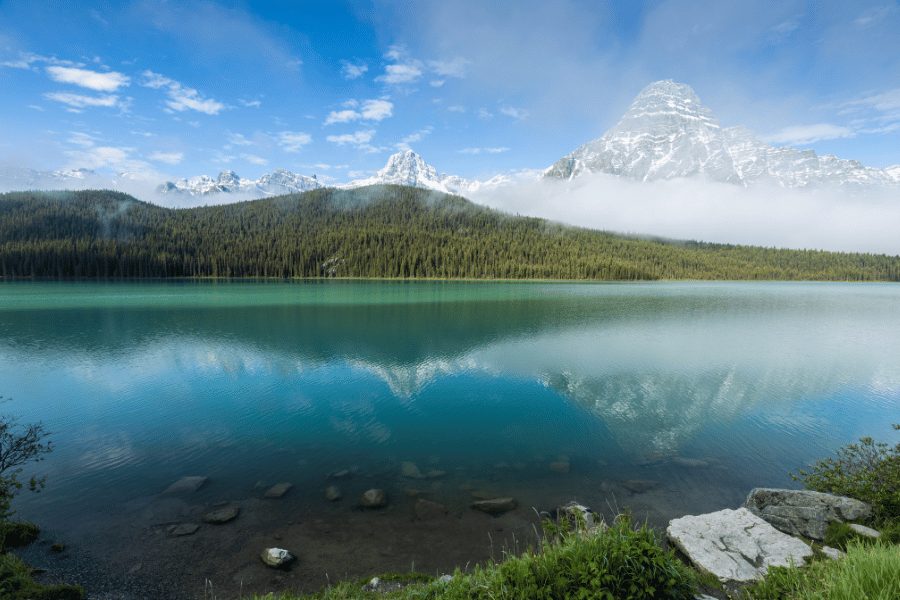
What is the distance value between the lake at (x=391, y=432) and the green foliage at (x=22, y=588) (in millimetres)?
960

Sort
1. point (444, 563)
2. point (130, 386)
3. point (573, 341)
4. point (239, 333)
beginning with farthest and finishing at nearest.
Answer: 1. point (239, 333)
2. point (573, 341)
3. point (130, 386)
4. point (444, 563)

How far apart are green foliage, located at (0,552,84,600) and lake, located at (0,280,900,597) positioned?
37.8 inches

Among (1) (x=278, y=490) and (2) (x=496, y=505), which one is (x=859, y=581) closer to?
(2) (x=496, y=505)

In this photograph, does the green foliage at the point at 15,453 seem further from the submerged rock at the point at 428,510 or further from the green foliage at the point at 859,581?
the green foliage at the point at 859,581

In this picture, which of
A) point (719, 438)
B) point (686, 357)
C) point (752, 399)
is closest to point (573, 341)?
point (686, 357)

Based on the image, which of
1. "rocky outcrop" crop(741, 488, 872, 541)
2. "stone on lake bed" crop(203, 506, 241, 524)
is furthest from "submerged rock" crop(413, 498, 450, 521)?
"rocky outcrop" crop(741, 488, 872, 541)

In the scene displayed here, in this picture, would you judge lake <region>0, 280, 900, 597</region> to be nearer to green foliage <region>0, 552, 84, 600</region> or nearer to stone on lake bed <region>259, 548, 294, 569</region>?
stone on lake bed <region>259, 548, 294, 569</region>

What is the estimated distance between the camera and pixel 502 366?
2616 cm

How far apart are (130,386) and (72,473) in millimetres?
10998

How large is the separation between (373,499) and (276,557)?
120 inches

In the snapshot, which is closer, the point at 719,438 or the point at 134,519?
the point at 134,519

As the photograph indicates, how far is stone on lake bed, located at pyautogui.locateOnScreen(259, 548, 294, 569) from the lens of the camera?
8.54 metres

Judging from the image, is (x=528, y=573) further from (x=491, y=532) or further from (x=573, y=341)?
(x=573, y=341)

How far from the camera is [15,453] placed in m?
9.53
